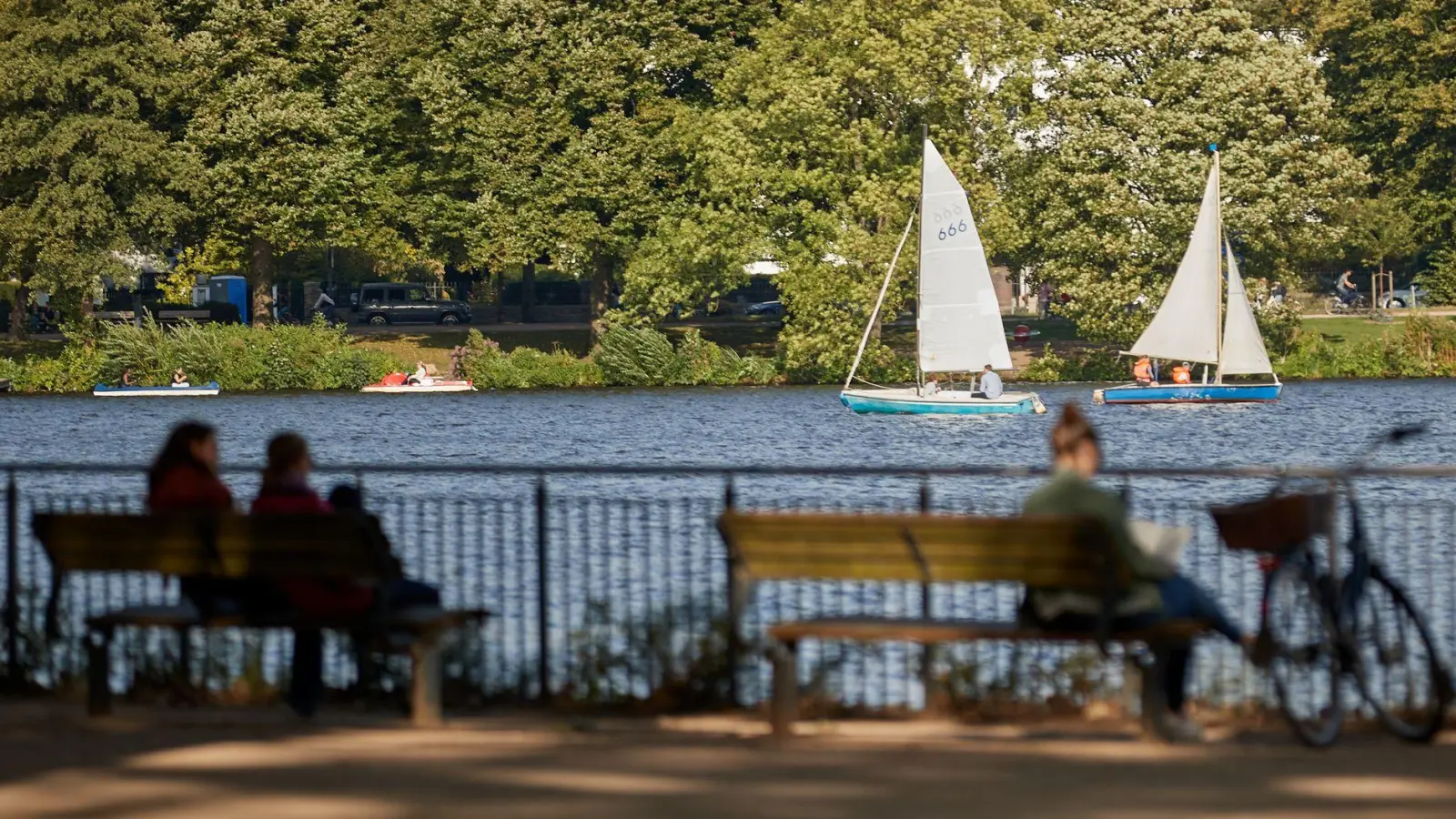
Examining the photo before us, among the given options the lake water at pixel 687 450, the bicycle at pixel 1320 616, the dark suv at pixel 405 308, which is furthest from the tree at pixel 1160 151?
the bicycle at pixel 1320 616

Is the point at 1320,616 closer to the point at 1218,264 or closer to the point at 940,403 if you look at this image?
the point at 940,403

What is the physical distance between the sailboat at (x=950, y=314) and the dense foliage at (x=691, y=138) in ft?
→ 22.6

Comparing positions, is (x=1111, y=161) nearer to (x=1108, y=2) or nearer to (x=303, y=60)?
(x=1108, y=2)

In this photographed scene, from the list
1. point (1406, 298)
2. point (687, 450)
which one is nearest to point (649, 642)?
point (687, 450)

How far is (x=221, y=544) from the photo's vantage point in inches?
484

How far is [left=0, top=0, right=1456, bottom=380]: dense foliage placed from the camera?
78812 mm

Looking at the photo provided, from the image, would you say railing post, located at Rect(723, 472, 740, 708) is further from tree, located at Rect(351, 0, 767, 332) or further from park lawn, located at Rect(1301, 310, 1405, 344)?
park lawn, located at Rect(1301, 310, 1405, 344)

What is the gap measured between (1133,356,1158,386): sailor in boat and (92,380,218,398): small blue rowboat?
3002 centimetres

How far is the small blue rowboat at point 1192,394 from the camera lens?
76062 millimetres

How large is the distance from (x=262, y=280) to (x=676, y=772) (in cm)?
8011

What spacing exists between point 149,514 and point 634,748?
2900mm

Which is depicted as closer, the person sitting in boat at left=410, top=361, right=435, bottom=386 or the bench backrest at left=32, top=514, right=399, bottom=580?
the bench backrest at left=32, top=514, right=399, bottom=580

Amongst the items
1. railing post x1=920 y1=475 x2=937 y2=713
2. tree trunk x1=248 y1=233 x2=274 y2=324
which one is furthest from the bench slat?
tree trunk x1=248 y1=233 x2=274 y2=324

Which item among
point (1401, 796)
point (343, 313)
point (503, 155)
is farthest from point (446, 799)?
point (343, 313)
